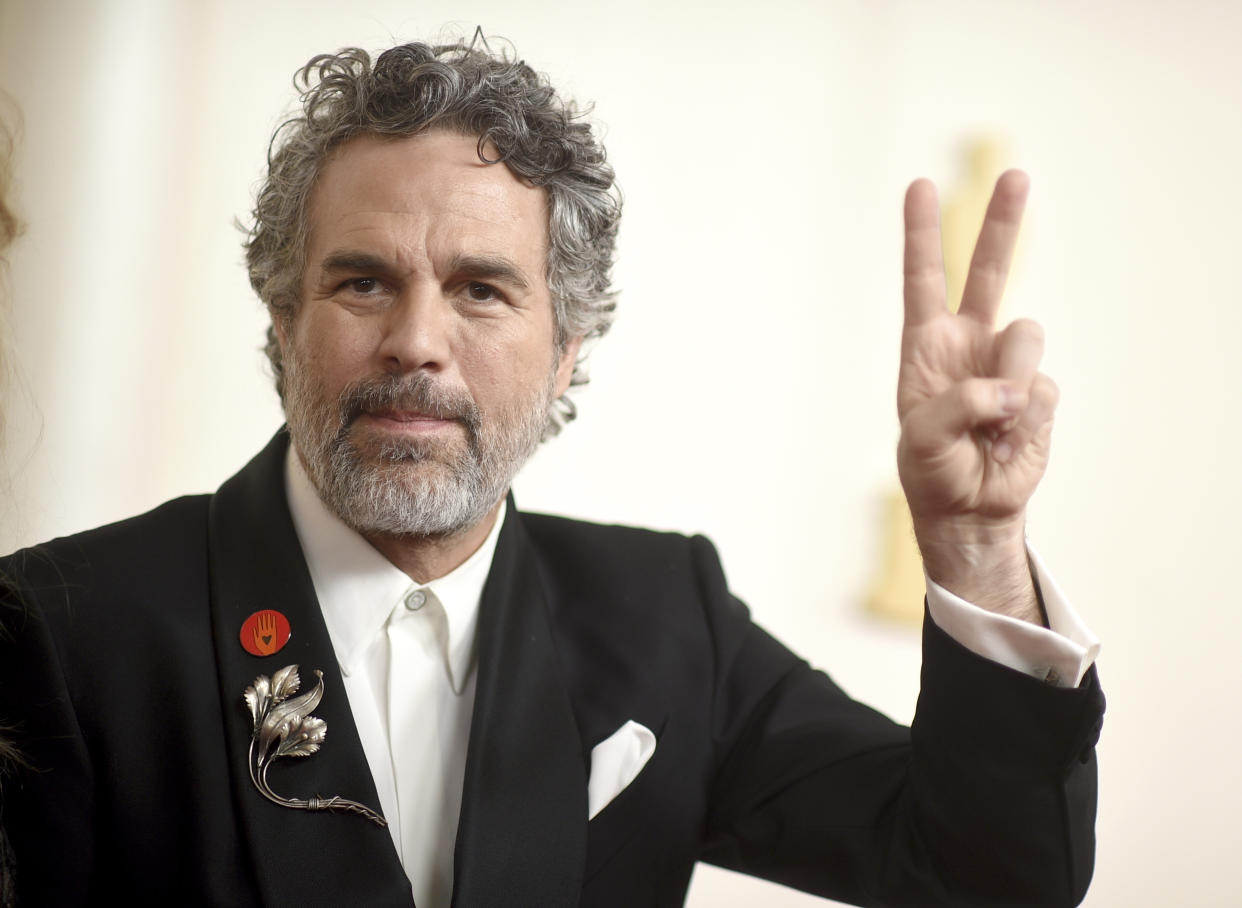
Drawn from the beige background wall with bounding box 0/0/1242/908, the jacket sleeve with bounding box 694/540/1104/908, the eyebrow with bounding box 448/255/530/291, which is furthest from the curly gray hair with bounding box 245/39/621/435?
the beige background wall with bounding box 0/0/1242/908

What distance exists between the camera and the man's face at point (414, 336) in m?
1.35

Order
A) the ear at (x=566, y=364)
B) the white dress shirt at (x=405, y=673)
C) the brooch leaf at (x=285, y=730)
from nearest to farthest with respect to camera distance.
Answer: the brooch leaf at (x=285, y=730) < the white dress shirt at (x=405, y=673) < the ear at (x=566, y=364)

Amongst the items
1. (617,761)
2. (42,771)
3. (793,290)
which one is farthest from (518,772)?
(793,290)

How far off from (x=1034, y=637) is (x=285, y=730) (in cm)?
84

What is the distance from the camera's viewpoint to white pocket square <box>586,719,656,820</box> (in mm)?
1420

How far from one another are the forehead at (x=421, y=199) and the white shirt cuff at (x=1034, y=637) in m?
0.72

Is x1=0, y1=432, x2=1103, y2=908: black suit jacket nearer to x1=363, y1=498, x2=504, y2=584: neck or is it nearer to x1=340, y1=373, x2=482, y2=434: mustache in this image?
x1=363, y1=498, x2=504, y2=584: neck

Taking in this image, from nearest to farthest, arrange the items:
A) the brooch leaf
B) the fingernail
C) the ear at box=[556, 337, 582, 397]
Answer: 1. the fingernail
2. the brooch leaf
3. the ear at box=[556, 337, 582, 397]

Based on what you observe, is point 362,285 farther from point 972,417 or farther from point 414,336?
point 972,417

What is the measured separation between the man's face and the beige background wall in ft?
3.99

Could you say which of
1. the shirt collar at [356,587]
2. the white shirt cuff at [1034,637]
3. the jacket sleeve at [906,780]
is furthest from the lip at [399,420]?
the white shirt cuff at [1034,637]

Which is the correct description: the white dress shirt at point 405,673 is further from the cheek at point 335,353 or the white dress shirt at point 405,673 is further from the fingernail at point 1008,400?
the fingernail at point 1008,400

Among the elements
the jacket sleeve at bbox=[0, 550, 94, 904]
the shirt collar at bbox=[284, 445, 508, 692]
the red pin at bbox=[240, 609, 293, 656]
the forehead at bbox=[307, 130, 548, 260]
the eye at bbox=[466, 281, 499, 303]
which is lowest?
the jacket sleeve at bbox=[0, 550, 94, 904]

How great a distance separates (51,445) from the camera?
2.43 meters
